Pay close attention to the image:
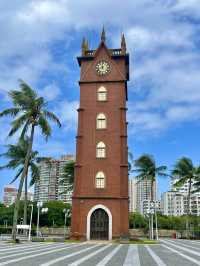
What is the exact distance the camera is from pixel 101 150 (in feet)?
136

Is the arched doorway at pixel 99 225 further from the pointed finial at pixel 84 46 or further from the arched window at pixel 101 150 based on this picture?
the pointed finial at pixel 84 46

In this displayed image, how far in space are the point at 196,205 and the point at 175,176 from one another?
344 ft

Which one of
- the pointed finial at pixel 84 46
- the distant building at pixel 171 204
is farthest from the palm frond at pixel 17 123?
the distant building at pixel 171 204

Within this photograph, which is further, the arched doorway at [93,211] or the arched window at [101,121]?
the arched window at [101,121]

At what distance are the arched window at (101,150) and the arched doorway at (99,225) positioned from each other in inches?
228

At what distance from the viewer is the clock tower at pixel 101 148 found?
3897cm

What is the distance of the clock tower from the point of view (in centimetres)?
3897

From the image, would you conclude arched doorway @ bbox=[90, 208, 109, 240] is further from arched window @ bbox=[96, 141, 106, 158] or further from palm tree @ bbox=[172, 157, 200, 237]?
palm tree @ bbox=[172, 157, 200, 237]

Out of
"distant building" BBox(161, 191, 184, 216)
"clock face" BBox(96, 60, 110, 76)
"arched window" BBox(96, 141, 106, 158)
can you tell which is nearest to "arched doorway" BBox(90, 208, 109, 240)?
"arched window" BBox(96, 141, 106, 158)

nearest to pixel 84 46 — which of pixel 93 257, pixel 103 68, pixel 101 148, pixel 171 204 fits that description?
pixel 103 68

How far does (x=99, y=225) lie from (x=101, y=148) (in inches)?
322

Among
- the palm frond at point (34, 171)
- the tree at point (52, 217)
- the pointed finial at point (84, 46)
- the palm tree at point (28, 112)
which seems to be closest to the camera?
the palm tree at point (28, 112)

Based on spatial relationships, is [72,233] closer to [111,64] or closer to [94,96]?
[94,96]

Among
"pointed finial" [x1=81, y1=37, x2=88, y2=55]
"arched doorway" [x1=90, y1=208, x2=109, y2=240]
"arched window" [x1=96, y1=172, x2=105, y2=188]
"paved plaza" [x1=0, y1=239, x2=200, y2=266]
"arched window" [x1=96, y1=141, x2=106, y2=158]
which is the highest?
"pointed finial" [x1=81, y1=37, x2=88, y2=55]
